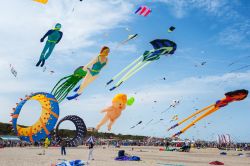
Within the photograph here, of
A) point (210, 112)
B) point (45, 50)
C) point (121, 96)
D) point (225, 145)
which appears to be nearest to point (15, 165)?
point (45, 50)

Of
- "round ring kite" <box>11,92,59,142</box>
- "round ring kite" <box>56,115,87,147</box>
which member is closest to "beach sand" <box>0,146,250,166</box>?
"round ring kite" <box>11,92,59,142</box>

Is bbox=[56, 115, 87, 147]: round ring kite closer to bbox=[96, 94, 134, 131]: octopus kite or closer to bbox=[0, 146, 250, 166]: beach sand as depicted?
bbox=[96, 94, 134, 131]: octopus kite

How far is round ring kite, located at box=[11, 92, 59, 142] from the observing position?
25234mm

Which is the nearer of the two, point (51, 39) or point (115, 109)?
point (51, 39)

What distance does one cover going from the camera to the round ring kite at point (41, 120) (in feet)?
82.8

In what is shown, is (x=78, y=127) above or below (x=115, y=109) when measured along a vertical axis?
below

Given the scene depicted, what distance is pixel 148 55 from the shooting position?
23.8 meters

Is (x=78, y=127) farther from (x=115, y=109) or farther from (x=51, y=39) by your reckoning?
(x=51, y=39)

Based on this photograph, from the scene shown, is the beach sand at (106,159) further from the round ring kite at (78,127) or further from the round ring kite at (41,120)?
the round ring kite at (78,127)

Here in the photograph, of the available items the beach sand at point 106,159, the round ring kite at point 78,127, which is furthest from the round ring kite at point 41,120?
the round ring kite at point 78,127

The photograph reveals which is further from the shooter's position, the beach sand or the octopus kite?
the octopus kite

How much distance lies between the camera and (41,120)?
25.5 metres

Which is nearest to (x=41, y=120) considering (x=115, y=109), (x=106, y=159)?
(x=106, y=159)

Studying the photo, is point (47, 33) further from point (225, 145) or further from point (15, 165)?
point (225, 145)
